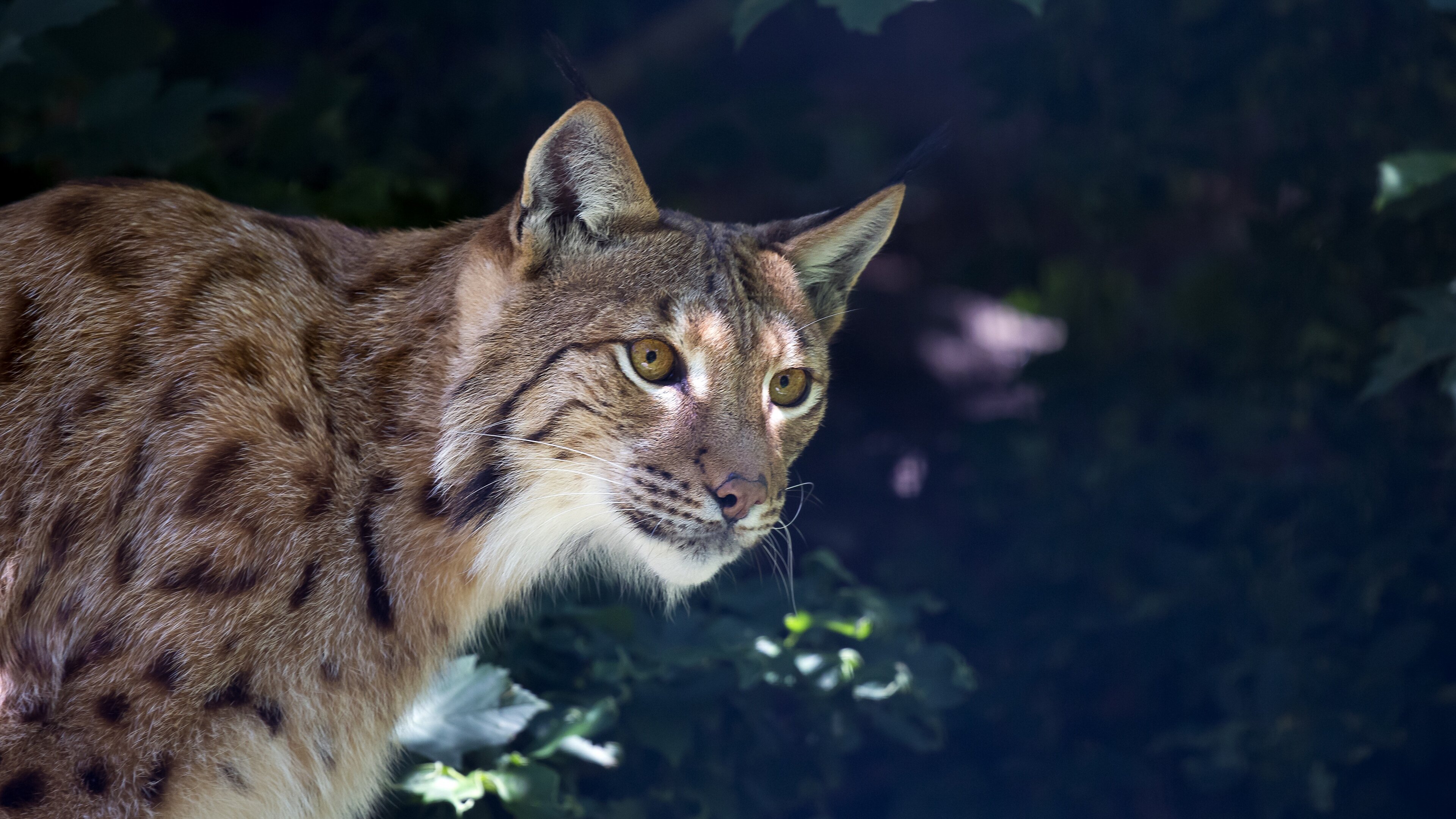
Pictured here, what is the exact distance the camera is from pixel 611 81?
17.8ft

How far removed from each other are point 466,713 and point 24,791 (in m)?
0.96

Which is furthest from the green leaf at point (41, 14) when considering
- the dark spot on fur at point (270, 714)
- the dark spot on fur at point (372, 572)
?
the dark spot on fur at point (270, 714)

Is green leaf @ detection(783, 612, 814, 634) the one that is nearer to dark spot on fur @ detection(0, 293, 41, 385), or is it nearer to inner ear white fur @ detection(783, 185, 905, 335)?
inner ear white fur @ detection(783, 185, 905, 335)

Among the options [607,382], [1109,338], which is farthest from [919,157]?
[1109,338]

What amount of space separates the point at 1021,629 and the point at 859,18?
253cm

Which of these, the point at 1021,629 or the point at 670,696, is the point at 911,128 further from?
the point at 670,696

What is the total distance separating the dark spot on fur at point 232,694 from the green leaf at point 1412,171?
3.00 meters

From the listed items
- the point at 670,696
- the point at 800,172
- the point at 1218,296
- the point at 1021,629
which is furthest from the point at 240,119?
the point at 1218,296

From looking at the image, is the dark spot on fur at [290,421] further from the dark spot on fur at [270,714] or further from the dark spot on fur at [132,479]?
the dark spot on fur at [270,714]

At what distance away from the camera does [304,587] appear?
242cm

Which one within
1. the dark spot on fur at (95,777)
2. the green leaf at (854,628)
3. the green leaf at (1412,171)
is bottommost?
the dark spot on fur at (95,777)

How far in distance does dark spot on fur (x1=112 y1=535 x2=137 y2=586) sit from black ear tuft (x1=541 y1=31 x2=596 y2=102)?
1219 millimetres

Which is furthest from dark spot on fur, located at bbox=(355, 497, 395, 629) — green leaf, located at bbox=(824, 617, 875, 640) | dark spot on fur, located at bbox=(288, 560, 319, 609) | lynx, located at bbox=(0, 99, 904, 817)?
green leaf, located at bbox=(824, 617, 875, 640)

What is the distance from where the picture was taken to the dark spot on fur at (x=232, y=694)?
2273mm
